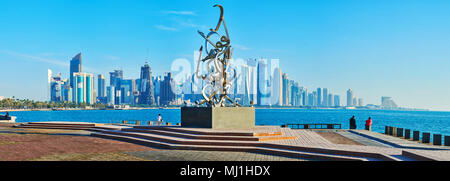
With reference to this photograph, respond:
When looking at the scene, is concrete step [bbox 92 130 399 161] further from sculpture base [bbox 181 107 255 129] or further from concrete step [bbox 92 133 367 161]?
sculpture base [bbox 181 107 255 129]

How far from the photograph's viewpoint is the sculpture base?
66.8 feet

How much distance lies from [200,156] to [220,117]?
679 cm

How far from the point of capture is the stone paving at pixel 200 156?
13220 mm

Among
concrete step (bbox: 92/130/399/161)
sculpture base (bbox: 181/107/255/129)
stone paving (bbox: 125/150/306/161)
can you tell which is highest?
sculpture base (bbox: 181/107/255/129)

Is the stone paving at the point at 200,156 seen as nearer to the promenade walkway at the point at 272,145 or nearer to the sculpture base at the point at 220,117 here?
the promenade walkway at the point at 272,145

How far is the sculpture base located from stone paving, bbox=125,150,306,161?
527cm

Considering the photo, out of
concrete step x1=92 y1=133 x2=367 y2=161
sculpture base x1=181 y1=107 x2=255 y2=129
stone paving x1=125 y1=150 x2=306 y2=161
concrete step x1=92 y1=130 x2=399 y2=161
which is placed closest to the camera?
concrete step x1=92 y1=130 x2=399 y2=161

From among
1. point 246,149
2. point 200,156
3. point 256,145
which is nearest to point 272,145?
point 256,145

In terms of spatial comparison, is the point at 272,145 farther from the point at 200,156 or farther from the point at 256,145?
the point at 200,156

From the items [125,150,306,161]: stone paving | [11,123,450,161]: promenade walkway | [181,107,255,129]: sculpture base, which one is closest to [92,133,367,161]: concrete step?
[11,123,450,161]: promenade walkway

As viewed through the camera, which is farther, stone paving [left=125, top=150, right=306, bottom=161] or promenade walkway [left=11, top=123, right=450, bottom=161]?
stone paving [left=125, top=150, right=306, bottom=161]
